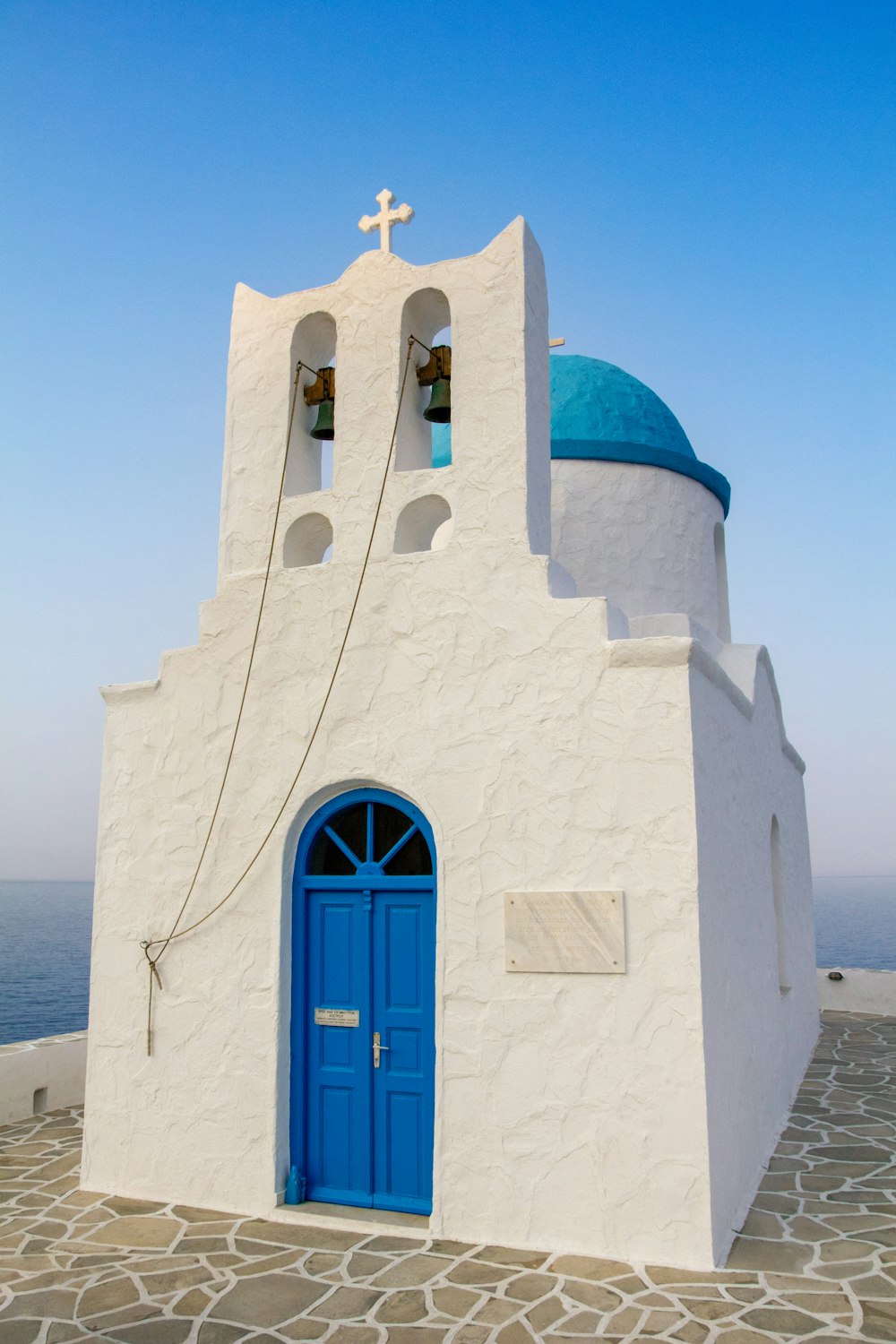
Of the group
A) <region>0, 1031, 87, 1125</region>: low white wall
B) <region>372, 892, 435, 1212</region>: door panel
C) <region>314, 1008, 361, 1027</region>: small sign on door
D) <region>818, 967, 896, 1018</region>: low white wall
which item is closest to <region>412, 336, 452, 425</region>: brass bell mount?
<region>372, 892, 435, 1212</region>: door panel

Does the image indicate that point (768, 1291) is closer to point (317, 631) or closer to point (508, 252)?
point (317, 631)

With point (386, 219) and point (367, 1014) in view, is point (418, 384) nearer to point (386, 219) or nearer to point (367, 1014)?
point (386, 219)

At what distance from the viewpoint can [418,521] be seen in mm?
7062

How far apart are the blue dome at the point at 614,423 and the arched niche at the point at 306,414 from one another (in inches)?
103

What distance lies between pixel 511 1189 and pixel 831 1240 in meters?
1.81

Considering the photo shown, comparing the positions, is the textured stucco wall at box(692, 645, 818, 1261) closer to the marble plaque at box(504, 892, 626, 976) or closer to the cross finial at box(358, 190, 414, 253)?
the marble plaque at box(504, 892, 626, 976)

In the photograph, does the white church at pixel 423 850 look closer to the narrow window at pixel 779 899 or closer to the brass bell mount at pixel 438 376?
the brass bell mount at pixel 438 376

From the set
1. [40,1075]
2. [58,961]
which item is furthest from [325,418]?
[58,961]

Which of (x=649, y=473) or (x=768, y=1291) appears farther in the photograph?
(x=649, y=473)

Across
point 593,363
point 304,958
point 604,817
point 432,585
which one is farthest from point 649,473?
point 304,958

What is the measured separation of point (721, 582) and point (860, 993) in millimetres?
7255

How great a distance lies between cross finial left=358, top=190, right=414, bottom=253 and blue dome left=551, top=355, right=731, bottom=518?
2.68m

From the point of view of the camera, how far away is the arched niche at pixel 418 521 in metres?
6.85

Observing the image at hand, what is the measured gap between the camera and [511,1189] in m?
5.73
